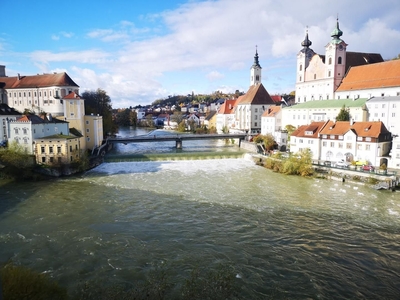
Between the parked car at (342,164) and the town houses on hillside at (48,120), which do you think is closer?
the parked car at (342,164)

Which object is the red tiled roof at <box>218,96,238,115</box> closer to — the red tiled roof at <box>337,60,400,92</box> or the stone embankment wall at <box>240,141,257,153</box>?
the stone embankment wall at <box>240,141,257,153</box>

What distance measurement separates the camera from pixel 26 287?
23.7ft

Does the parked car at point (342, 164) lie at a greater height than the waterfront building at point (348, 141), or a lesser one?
lesser

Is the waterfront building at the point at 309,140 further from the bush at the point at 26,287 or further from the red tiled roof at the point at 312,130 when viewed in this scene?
the bush at the point at 26,287

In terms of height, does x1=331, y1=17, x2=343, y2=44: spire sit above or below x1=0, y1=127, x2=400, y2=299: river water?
above

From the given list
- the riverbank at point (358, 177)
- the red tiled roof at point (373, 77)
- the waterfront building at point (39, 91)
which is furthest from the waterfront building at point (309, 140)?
the waterfront building at point (39, 91)

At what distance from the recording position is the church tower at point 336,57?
37562mm

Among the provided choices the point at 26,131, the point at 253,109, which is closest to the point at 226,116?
the point at 253,109

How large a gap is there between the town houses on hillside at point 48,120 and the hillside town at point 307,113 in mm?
70

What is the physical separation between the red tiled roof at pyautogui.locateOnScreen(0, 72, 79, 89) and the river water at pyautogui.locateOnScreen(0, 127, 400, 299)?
2155 cm

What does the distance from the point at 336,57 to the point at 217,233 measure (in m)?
32.3

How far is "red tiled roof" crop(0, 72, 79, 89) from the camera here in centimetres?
3934

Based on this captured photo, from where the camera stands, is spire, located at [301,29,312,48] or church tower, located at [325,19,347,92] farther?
spire, located at [301,29,312,48]

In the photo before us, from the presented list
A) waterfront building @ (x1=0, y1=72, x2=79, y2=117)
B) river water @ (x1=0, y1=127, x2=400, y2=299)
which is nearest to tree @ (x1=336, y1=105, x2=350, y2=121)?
river water @ (x1=0, y1=127, x2=400, y2=299)
